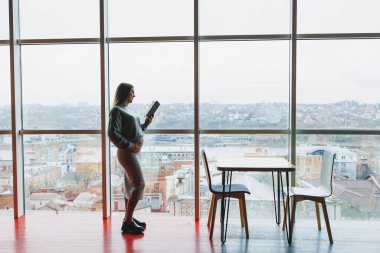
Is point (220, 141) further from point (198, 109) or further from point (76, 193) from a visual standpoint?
point (76, 193)

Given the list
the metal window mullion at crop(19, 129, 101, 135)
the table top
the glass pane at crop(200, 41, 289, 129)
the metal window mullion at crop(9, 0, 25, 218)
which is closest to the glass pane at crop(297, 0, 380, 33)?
the glass pane at crop(200, 41, 289, 129)

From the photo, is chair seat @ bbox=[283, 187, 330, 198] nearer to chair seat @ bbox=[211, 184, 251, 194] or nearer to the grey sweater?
chair seat @ bbox=[211, 184, 251, 194]

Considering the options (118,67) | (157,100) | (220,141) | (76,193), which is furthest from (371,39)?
(76,193)


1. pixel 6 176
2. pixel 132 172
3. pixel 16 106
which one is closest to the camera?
pixel 132 172

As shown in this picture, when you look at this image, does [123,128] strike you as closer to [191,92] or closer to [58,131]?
[191,92]

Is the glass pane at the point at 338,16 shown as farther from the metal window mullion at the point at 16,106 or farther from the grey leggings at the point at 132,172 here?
the metal window mullion at the point at 16,106

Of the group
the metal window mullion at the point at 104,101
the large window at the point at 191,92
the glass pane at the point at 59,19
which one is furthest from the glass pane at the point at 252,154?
the glass pane at the point at 59,19

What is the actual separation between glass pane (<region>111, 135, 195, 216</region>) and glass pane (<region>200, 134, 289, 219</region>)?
0.61ft

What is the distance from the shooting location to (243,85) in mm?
3855

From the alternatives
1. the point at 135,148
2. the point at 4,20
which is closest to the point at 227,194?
the point at 135,148

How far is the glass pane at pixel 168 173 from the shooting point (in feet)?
12.8

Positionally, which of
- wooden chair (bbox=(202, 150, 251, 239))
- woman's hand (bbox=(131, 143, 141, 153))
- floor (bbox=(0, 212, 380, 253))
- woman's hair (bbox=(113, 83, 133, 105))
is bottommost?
floor (bbox=(0, 212, 380, 253))

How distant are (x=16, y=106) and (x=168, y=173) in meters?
1.96

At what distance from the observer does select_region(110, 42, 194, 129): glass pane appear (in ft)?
12.8
